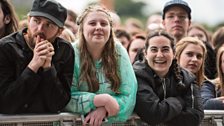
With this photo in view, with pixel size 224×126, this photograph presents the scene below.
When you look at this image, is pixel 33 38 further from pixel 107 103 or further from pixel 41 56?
pixel 107 103

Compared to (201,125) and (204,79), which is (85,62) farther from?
(204,79)

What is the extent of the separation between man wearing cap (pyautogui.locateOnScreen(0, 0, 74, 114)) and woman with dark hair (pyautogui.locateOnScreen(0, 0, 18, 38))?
2.60 ft

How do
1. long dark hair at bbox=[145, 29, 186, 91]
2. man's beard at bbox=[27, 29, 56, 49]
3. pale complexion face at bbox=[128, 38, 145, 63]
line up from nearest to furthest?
man's beard at bbox=[27, 29, 56, 49], long dark hair at bbox=[145, 29, 186, 91], pale complexion face at bbox=[128, 38, 145, 63]

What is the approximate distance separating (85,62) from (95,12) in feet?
1.63

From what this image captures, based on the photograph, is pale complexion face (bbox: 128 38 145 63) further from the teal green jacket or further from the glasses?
the teal green jacket

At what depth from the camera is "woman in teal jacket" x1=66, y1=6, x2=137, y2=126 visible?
5.00 meters

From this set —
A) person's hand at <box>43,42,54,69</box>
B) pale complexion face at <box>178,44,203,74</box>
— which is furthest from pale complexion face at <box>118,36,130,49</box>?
person's hand at <box>43,42,54,69</box>

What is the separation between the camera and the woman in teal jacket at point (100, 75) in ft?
16.4

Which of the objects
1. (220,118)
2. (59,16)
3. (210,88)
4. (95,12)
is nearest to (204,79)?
(210,88)

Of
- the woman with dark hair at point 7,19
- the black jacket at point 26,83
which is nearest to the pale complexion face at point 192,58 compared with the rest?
the woman with dark hair at point 7,19

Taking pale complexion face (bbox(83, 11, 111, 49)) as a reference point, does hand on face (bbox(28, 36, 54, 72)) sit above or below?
below

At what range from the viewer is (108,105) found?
499cm

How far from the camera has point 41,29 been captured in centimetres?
484

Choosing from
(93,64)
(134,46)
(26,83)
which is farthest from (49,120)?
(134,46)
